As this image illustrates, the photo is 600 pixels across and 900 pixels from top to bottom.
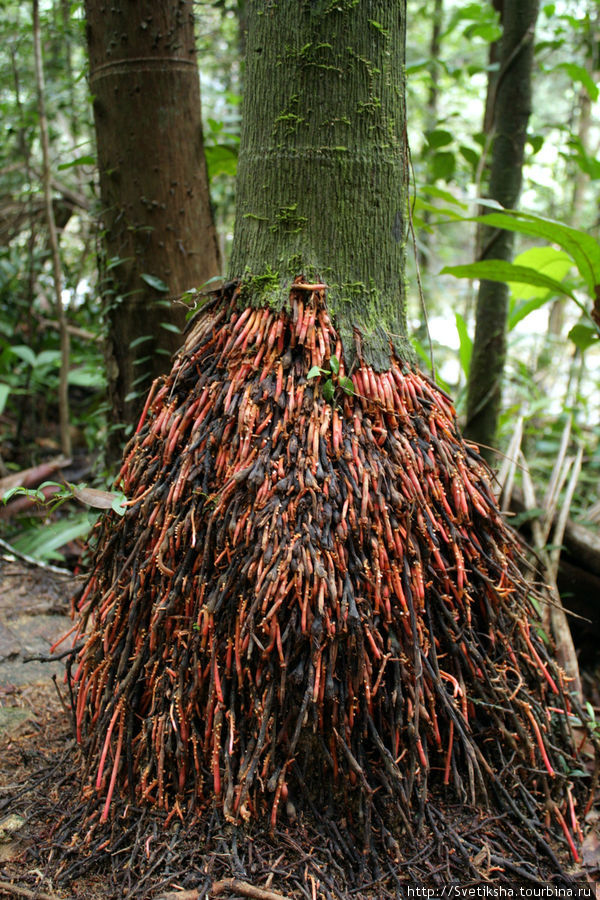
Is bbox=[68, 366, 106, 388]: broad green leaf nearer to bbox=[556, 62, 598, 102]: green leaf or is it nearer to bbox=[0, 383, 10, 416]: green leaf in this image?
bbox=[0, 383, 10, 416]: green leaf

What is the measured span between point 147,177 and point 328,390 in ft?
5.53

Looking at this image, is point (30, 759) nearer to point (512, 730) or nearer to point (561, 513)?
point (512, 730)

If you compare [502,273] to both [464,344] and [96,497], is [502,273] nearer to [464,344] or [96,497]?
[464,344]

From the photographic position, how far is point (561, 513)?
10.4 feet

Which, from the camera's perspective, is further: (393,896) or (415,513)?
(415,513)

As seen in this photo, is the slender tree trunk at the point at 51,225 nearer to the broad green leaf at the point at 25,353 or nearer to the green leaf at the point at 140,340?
the broad green leaf at the point at 25,353

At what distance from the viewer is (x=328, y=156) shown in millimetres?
1850

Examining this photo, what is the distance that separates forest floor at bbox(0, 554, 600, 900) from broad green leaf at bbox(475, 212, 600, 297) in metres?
2.00

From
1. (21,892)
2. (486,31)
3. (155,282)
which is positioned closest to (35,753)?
(21,892)

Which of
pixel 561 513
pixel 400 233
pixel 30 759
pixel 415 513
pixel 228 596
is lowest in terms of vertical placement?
pixel 30 759

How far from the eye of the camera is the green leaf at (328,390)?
1774mm

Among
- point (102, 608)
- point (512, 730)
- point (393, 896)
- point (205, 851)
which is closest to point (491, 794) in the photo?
point (512, 730)

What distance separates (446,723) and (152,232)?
2370mm

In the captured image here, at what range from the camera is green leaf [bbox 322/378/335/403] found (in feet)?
5.82
